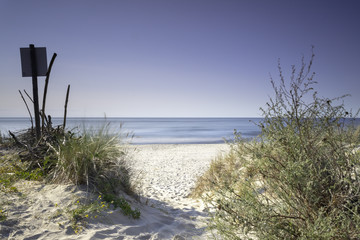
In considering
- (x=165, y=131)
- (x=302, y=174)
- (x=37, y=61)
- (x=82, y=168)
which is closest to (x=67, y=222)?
(x=82, y=168)

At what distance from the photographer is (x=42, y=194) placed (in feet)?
11.2

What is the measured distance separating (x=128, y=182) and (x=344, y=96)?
151 inches

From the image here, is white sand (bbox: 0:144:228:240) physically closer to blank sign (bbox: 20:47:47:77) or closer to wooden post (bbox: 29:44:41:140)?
wooden post (bbox: 29:44:41:140)

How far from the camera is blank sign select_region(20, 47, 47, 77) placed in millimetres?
4659

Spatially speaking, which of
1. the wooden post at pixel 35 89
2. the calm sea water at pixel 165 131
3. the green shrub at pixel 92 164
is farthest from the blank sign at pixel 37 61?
the green shrub at pixel 92 164

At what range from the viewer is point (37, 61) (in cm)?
474

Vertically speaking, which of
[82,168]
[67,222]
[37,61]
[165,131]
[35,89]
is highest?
[37,61]

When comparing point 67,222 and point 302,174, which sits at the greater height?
point 302,174

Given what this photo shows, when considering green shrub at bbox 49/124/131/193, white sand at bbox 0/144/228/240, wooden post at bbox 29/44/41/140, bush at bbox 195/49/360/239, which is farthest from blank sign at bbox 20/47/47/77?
bush at bbox 195/49/360/239

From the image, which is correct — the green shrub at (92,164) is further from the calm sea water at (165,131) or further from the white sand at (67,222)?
the calm sea water at (165,131)

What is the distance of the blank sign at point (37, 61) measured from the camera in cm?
466

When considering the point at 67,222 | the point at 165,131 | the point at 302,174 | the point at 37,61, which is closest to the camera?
the point at 302,174

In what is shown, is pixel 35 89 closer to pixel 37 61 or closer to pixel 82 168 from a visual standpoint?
pixel 37 61

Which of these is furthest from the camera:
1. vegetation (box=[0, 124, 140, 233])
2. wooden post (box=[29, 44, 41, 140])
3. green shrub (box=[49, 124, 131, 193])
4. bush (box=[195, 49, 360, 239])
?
wooden post (box=[29, 44, 41, 140])
